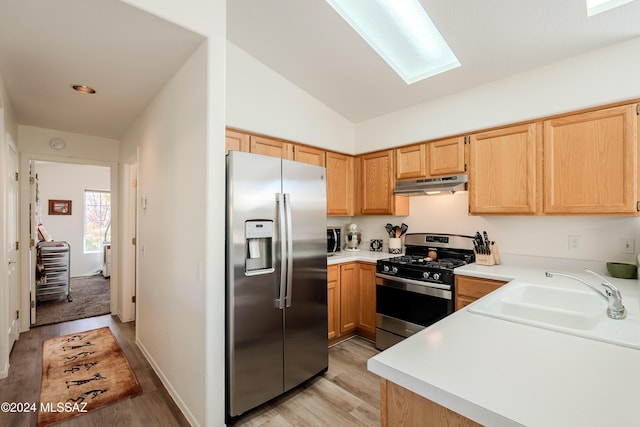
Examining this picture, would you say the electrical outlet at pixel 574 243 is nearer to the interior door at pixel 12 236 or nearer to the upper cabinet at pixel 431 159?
the upper cabinet at pixel 431 159

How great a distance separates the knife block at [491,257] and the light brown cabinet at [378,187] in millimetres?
968

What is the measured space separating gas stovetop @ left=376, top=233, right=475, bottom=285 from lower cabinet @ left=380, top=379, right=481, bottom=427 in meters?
1.85

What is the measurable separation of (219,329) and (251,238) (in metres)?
0.62

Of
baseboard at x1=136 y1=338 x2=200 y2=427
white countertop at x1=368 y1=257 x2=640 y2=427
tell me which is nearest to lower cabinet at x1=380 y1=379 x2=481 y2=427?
white countertop at x1=368 y1=257 x2=640 y2=427

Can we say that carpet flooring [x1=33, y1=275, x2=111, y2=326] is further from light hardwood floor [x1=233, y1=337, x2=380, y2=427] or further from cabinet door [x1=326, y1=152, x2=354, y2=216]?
cabinet door [x1=326, y1=152, x2=354, y2=216]

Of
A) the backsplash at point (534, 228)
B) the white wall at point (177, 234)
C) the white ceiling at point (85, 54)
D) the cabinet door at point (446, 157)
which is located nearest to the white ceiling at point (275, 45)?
the white ceiling at point (85, 54)

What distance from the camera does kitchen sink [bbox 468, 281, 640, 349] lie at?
1129 millimetres

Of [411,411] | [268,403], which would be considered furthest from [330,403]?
[411,411]

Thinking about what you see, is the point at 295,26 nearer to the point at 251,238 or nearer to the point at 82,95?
the point at 251,238

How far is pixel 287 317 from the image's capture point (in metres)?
2.29

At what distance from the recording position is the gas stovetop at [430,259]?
105 inches

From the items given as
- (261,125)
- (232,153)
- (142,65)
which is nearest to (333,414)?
(232,153)

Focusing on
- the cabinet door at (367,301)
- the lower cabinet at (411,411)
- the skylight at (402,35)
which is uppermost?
the skylight at (402,35)

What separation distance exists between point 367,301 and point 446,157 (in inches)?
68.0
